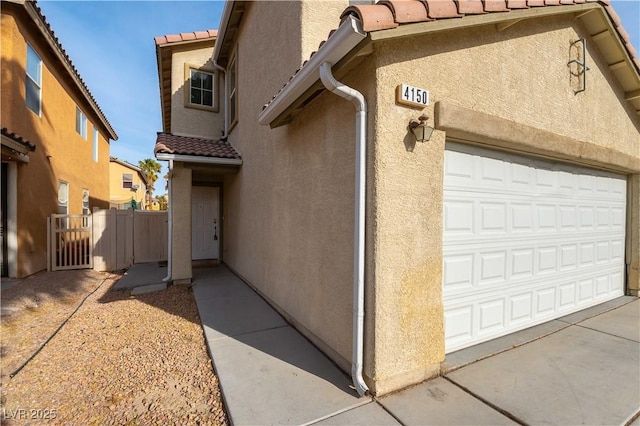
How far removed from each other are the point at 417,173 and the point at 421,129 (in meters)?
0.45

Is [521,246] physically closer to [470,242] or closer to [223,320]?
[470,242]

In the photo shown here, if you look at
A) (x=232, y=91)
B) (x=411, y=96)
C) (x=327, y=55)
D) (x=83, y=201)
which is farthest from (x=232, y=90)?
(x=83, y=201)

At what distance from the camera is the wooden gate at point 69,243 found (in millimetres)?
8766

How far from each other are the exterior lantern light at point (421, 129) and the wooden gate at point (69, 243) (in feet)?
34.2

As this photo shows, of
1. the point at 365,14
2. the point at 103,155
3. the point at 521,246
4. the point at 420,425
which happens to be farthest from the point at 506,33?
the point at 103,155

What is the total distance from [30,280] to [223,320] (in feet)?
21.0

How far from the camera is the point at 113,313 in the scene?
212 inches

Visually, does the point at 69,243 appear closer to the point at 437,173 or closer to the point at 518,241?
the point at 437,173

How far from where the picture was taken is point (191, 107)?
32.0 feet

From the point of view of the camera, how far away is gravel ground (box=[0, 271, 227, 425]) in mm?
2771

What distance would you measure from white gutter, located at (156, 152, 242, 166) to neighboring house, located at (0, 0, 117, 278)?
342 cm

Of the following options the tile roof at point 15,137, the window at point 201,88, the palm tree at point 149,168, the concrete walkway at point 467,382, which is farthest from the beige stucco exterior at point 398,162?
the palm tree at point 149,168

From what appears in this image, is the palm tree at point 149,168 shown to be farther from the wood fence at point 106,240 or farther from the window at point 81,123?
the wood fence at point 106,240

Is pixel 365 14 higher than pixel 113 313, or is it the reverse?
pixel 365 14
